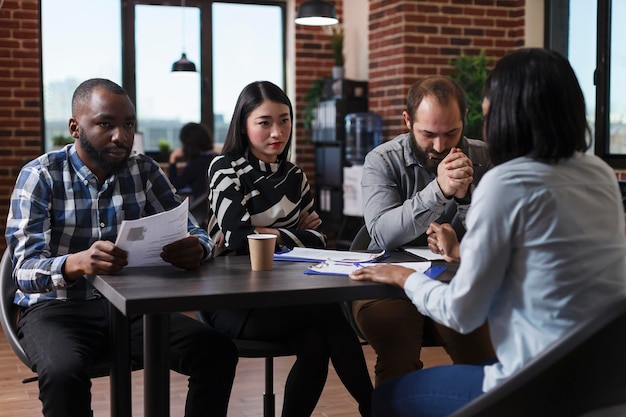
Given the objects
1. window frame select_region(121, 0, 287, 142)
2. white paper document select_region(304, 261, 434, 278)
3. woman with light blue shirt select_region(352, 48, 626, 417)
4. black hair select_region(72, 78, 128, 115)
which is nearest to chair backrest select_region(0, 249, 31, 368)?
black hair select_region(72, 78, 128, 115)

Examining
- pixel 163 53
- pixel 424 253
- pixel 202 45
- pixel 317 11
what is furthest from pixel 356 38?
pixel 424 253

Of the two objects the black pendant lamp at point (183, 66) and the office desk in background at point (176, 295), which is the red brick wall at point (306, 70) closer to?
the black pendant lamp at point (183, 66)

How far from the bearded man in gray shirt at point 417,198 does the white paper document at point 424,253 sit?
26 mm

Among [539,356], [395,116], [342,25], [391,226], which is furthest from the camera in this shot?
[342,25]

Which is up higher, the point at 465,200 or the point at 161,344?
the point at 465,200

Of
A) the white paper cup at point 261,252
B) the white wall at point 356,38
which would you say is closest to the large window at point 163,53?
the white wall at point 356,38

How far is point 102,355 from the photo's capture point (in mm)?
2109

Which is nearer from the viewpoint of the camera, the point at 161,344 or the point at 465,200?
the point at 161,344

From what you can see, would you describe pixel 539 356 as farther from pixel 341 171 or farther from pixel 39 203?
pixel 341 171

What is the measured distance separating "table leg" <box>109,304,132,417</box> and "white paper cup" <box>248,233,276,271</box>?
1.18ft

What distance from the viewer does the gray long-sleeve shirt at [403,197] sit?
2.28 metres

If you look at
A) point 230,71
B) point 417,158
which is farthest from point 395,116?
point 417,158

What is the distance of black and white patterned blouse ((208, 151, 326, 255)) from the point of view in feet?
7.77

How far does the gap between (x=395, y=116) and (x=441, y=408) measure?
4.42 m
